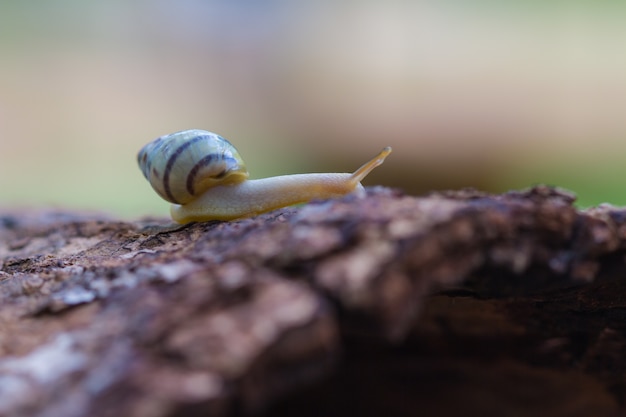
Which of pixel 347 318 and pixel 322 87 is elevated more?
pixel 322 87

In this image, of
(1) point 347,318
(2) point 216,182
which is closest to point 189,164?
(2) point 216,182

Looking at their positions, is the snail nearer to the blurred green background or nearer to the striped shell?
the striped shell

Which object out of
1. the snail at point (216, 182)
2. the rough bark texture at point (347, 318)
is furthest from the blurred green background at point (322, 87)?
the rough bark texture at point (347, 318)

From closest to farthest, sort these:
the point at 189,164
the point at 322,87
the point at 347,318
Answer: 1. the point at 347,318
2. the point at 189,164
3. the point at 322,87

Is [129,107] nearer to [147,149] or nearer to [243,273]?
[147,149]

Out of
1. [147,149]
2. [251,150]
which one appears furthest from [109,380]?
[251,150]

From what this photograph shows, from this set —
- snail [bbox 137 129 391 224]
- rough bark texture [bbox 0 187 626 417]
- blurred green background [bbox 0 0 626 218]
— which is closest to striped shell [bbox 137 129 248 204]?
snail [bbox 137 129 391 224]

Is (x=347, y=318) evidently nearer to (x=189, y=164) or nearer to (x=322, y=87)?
(x=189, y=164)
